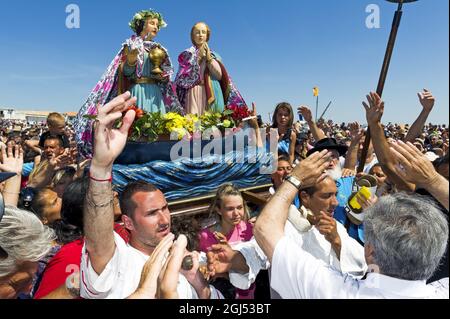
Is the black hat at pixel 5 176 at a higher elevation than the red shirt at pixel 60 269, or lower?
higher

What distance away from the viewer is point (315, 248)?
2041mm

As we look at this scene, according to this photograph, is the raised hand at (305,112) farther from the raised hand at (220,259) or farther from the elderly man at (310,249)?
the raised hand at (220,259)

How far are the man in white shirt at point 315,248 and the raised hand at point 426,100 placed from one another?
854 millimetres

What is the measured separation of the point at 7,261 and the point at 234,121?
2965 mm

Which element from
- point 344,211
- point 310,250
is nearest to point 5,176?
point 310,250

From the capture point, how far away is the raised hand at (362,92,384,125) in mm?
2094

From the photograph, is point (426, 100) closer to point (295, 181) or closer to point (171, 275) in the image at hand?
Answer: point (295, 181)

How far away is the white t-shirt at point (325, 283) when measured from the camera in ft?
3.88

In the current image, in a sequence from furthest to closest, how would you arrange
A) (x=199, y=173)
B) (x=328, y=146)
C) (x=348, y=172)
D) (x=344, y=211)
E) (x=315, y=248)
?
1. (x=199, y=173)
2. (x=348, y=172)
3. (x=328, y=146)
4. (x=344, y=211)
5. (x=315, y=248)

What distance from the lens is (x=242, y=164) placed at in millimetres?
4082

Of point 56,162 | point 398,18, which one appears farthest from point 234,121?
point 398,18

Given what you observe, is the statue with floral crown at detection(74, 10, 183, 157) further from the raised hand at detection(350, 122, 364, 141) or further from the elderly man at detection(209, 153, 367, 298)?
the elderly man at detection(209, 153, 367, 298)

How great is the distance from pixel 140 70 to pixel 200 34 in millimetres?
953

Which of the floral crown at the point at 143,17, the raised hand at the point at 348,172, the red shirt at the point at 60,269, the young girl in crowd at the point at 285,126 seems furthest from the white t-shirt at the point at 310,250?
the floral crown at the point at 143,17
